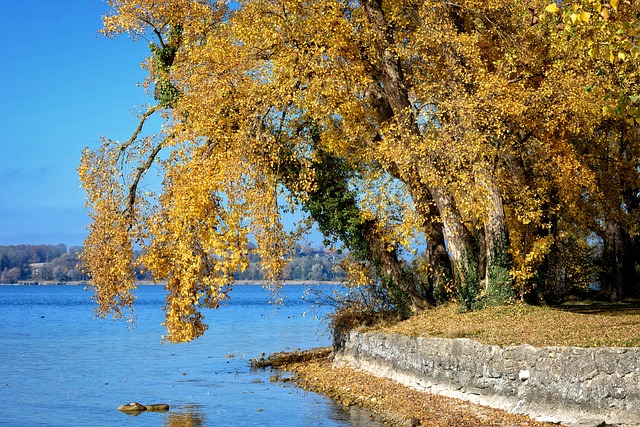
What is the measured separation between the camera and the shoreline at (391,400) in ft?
51.1

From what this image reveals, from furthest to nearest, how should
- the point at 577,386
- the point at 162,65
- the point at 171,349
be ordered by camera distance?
1. the point at 171,349
2. the point at 162,65
3. the point at 577,386

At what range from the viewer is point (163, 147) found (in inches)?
877

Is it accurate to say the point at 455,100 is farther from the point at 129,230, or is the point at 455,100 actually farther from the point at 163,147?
the point at 129,230

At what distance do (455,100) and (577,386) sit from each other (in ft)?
26.8

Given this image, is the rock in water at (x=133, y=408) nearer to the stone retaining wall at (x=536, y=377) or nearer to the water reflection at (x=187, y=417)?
the water reflection at (x=187, y=417)

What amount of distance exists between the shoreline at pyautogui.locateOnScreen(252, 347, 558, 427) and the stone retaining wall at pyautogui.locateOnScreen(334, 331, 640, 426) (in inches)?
11.7

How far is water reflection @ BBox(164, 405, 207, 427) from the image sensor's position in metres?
17.6

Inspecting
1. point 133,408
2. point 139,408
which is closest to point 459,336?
point 139,408

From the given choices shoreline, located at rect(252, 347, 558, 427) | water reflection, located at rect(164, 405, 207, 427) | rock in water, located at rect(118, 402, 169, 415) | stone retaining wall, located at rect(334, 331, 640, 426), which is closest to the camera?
stone retaining wall, located at rect(334, 331, 640, 426)

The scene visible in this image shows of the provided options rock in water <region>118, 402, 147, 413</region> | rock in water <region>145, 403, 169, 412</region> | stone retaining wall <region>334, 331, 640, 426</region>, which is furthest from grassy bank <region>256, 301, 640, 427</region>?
rock in water <region>118, 402, 147, 413</region>

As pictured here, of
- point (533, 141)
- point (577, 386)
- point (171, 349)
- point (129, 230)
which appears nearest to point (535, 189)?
point (533, 141)

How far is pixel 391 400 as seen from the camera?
18.0 m

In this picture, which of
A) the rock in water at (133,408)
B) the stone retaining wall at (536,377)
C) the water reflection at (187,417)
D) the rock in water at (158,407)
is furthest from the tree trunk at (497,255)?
the rock in water at (133,408)

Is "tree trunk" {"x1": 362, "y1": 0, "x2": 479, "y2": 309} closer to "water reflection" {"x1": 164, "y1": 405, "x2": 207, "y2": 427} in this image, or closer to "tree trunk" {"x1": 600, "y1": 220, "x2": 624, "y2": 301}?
"water reflection" {"x1": 164, "y1": 405, "x2": 207, "y2": 427}
